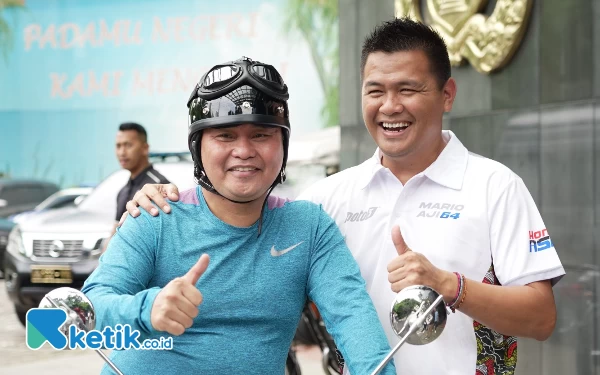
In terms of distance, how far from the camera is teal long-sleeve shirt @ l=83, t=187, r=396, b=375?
2127 mm

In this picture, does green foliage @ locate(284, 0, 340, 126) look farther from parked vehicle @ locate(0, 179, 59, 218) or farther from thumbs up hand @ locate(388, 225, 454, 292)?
thumbs up hand @ locate(388, 225, 454, 292)

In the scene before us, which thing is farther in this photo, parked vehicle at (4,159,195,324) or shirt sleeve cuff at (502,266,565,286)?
parked vehicle at (4,159,195,324)

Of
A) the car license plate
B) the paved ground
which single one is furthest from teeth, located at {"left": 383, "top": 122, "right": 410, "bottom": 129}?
the car license plate

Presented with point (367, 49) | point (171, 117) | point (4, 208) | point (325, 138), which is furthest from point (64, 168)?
point (367, 49)

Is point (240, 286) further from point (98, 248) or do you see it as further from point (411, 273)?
point (98, 248)

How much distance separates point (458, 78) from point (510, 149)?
796mm

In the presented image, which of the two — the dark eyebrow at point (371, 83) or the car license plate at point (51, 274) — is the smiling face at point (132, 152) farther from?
the dark eyebrow at point (371, 83)

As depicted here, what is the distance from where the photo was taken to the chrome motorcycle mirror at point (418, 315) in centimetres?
183

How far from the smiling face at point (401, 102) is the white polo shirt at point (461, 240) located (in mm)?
108

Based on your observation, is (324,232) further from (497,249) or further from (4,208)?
(4,208)

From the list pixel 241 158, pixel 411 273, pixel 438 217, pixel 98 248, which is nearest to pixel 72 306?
pixel 241 158

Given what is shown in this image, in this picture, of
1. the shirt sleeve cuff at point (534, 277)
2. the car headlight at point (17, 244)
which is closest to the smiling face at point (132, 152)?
the car headlight at point (17, 244)

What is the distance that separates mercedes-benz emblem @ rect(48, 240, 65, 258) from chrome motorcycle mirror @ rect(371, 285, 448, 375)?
26.9 feet

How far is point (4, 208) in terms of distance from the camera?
1702cm
